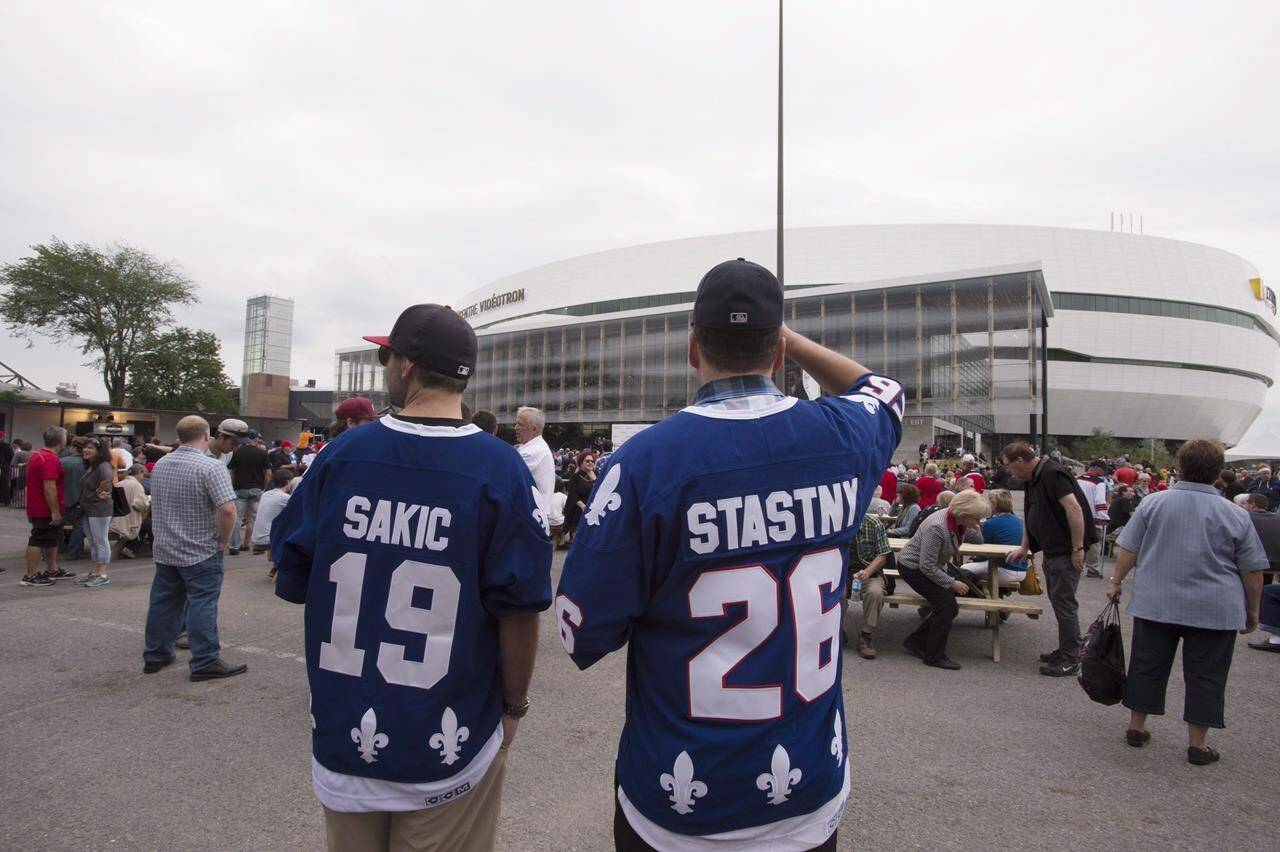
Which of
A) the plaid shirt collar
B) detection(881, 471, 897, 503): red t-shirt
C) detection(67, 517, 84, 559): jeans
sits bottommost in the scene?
detection(67, 517, 84, 559): jeans

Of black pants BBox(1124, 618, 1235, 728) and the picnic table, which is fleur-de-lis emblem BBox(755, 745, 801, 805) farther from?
the picnic table

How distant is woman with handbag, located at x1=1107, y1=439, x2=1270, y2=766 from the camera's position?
3.98 meters

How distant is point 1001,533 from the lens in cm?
750

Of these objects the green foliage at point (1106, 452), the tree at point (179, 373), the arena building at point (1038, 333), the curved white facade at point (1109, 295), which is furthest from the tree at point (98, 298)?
the green foliage at point (1106, 452)

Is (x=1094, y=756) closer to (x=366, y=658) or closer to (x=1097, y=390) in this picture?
(x=366, y=658)

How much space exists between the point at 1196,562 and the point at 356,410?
5233mm

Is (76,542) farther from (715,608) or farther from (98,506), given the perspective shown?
(715,608)

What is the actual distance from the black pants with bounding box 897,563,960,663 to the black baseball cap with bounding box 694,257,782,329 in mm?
5238

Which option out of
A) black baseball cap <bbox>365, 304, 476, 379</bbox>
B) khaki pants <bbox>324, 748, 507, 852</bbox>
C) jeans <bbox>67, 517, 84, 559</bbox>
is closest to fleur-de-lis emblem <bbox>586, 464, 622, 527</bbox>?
black baseball cap <bbox>365, 304, 476, 379</bbox>

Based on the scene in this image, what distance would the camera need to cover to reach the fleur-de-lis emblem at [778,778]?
1.37 meters

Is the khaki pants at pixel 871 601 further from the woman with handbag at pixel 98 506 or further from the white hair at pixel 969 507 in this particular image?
the woman with handbag at pixel 98 506

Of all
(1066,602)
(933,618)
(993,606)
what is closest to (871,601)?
(933,618)

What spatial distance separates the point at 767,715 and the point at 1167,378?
68.7 meters

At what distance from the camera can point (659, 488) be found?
1362 mm
